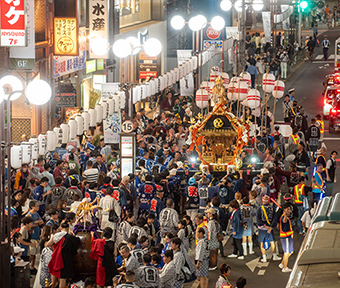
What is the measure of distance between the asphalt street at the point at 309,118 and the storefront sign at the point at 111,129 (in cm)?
729

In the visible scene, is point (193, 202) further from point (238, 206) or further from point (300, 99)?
point (300, 99)

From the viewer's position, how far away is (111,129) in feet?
76.8

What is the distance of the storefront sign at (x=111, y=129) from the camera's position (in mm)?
23391

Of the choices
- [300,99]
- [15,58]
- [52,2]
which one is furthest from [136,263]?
[300,99]

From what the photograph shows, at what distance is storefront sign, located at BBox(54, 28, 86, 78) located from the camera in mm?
25395

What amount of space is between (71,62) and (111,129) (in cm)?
465

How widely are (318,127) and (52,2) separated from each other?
10.2m

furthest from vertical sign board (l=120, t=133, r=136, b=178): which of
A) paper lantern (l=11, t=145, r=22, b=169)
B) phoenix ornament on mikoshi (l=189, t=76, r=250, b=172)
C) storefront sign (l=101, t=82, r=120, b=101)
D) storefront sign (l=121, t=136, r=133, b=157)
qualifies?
storefront sign (l=101, t=82, r=120, b=101)

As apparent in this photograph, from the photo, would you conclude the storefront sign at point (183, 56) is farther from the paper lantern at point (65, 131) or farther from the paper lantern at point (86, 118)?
the paper lantern at point (65, 131)

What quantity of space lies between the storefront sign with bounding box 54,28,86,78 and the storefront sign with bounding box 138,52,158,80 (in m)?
8.87

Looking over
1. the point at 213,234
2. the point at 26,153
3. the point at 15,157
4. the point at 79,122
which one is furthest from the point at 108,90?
the point at 213,234

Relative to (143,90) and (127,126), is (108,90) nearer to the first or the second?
(143,90)

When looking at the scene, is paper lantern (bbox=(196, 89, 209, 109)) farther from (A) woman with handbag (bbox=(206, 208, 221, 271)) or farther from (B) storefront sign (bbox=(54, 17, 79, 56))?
(A) woman with handbag (bbox=(206, 208, 221, 271))

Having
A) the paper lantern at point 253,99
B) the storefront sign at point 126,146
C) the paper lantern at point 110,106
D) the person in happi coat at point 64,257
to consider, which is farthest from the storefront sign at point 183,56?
the person in happi coat at point 64,257
